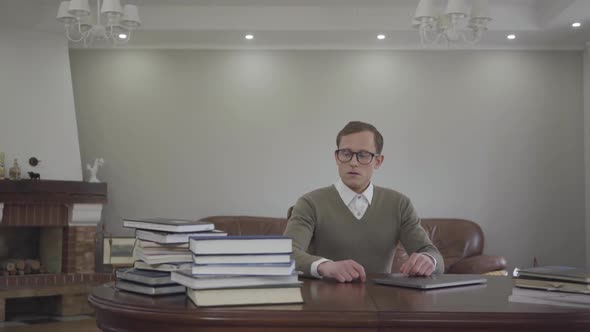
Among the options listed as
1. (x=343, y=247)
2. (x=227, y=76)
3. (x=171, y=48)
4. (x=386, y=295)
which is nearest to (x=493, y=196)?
(x=227, y=76)

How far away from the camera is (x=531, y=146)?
6648mm

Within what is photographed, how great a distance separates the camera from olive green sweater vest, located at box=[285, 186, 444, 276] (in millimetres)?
2668

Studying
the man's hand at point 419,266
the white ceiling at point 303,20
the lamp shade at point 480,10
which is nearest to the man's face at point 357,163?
the man's hand at point 419,266

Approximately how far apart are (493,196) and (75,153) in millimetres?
3843

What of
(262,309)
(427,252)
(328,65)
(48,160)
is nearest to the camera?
(262,309)

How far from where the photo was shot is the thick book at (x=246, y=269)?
161 centimetres

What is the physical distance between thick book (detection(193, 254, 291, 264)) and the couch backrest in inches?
178

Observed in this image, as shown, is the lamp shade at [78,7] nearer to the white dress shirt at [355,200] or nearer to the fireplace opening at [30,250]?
the fireplace opening at [30,250]

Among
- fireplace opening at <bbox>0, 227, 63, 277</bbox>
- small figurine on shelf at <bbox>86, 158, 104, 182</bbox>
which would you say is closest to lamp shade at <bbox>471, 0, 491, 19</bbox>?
small figurine on shelf at <bbox>86, 158, 104, 182</bbox>

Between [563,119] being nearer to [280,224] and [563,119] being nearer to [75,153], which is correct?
[280,224]

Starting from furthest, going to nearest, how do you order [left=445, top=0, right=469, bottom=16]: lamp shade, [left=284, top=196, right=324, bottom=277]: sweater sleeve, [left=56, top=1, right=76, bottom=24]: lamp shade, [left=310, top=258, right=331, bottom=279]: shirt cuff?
[left=56, top=1, right=76, bottom=24]: lamp shade, [left=445, top=0, right=469, bottom=16]: lamp shade, [left=284, top=196, right=324, bottom=277]: sweater sleeve, [left=310, top=258, right=331, bottom=279]: shirt cuff

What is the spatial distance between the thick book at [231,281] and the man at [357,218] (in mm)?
911

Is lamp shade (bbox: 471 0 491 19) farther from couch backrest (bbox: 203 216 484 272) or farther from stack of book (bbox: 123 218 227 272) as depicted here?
stack of book (bbox: 123 218 227 272)

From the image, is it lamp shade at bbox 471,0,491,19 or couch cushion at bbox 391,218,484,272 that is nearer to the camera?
lamp shade at bbox 471,0,491,19
